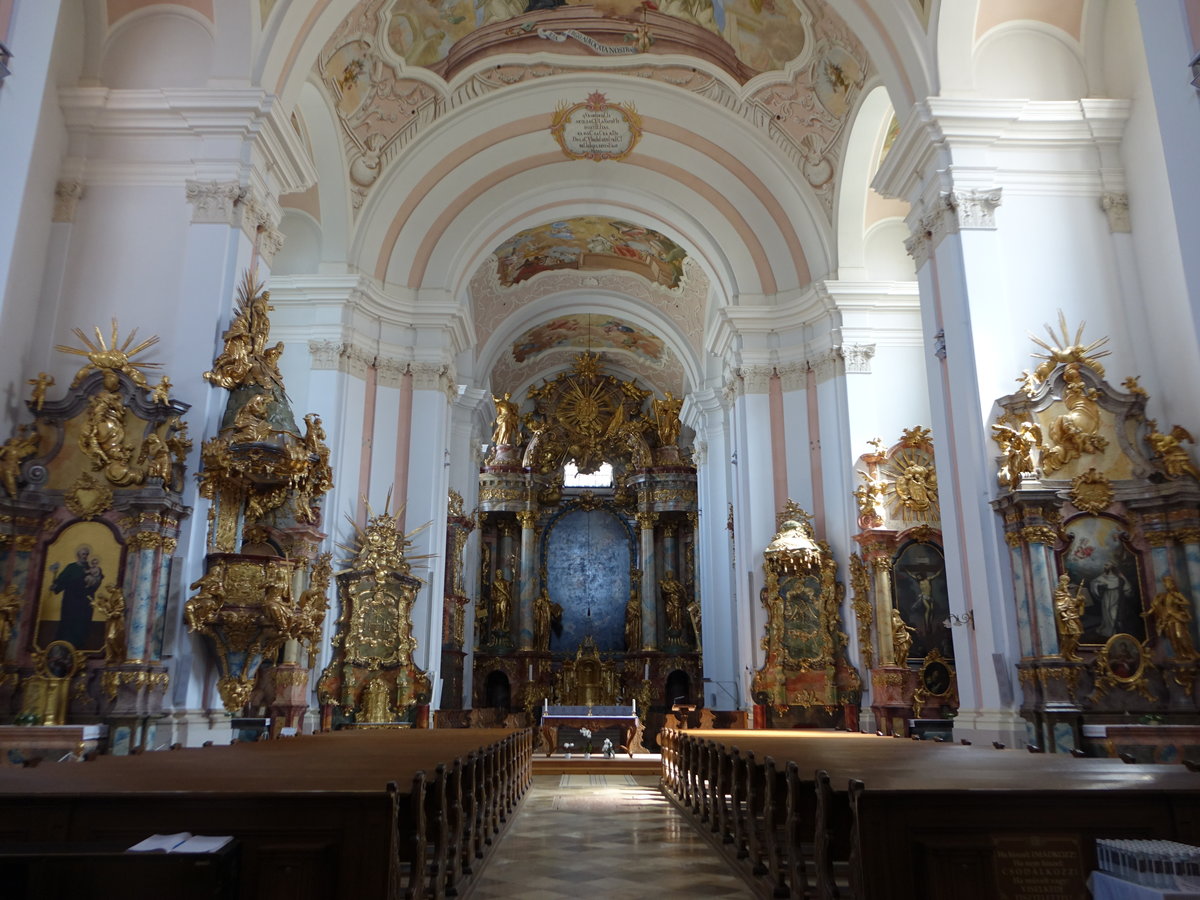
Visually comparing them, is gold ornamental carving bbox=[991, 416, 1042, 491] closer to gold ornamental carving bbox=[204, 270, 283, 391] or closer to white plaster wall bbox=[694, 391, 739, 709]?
gold ornamental carving bbox=[204, 270, 283, 391]

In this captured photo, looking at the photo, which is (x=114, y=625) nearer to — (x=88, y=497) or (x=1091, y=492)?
(x=88, y=497)

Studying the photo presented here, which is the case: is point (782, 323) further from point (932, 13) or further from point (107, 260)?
point (107, 260)

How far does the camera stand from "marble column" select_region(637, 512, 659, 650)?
23.8 meters

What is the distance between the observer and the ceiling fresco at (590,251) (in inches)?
757

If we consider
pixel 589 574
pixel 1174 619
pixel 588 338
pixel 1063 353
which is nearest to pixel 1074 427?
pixel 1063 353

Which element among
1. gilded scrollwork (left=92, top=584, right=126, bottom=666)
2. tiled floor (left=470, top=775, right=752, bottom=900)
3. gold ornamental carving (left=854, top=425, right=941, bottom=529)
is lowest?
tiled floor (left=470, top=775, right=752, bottom=900)

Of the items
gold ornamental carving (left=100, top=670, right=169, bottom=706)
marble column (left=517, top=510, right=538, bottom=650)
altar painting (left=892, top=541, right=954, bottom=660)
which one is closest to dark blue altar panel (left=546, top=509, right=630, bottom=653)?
marble column (left=517, top=510, right=538, bottom=650)

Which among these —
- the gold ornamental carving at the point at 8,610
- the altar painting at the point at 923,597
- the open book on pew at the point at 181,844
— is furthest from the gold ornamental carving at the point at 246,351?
the altar painting at the point at 923,597

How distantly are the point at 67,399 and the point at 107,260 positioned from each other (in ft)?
5.31

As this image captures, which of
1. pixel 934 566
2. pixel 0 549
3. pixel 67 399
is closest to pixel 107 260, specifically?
pixel 67 399

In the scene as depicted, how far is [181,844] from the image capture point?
2.99m

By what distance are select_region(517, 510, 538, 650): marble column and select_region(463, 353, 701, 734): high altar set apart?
0.10 ft

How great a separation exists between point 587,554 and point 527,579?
2092 millimetres

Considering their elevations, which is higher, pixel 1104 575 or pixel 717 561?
pixel 717 561
